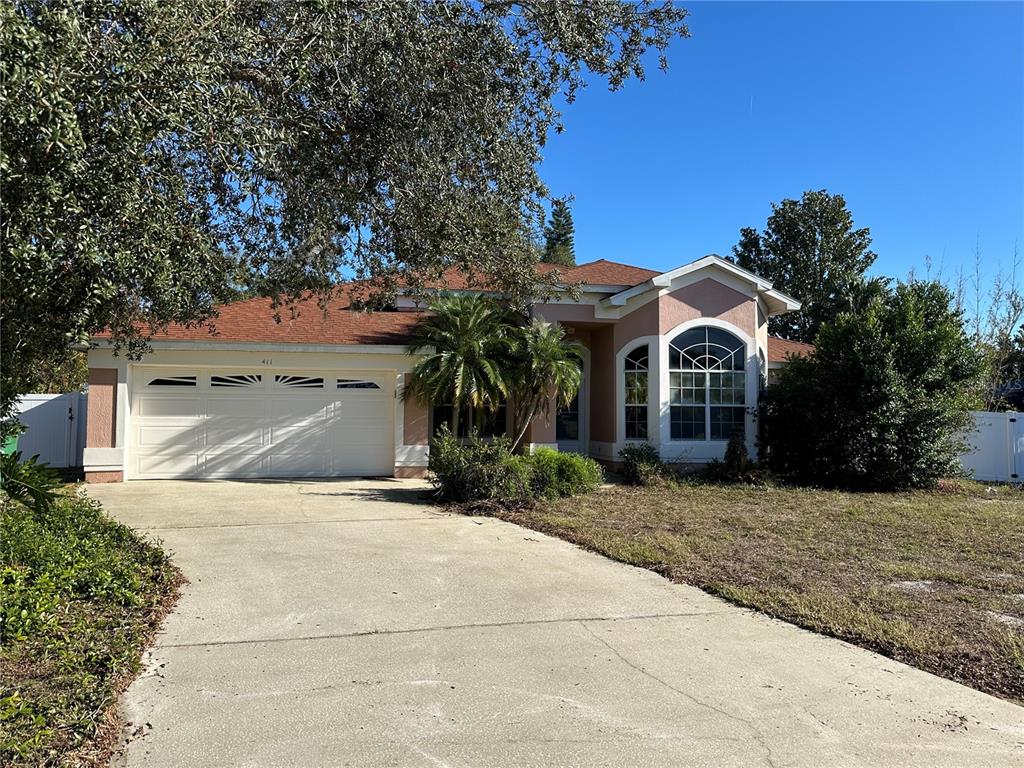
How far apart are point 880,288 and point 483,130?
1691 centimetres

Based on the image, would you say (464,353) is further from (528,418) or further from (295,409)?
(295,409)

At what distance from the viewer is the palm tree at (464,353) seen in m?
13.9

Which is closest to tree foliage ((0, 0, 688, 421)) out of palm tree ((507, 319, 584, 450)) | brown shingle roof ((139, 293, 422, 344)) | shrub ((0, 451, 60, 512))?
shrub ((0, 451, 60, 512))

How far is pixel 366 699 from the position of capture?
4.13 meters

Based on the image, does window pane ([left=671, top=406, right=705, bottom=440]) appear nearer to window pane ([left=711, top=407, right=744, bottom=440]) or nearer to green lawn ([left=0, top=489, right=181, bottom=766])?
window pane ([left=711, top=407, right=744, bottom=440])

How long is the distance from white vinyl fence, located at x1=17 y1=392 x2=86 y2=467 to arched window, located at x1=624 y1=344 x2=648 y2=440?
1272 cm

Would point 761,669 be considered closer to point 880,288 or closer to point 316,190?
point 316,190

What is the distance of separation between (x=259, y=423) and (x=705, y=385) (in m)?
9.60

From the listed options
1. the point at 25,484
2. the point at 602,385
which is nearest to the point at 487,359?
the point at 602,385

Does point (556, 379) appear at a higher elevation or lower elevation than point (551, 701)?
higher

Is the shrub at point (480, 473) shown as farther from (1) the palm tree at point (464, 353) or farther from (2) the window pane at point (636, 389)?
(2) the window pane at point (636, 389)

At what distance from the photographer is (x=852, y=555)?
8.30m

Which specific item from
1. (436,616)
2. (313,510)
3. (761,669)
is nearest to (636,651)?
(761,669)

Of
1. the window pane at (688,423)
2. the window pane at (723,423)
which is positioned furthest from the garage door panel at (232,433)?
the window pane at (723,423)
